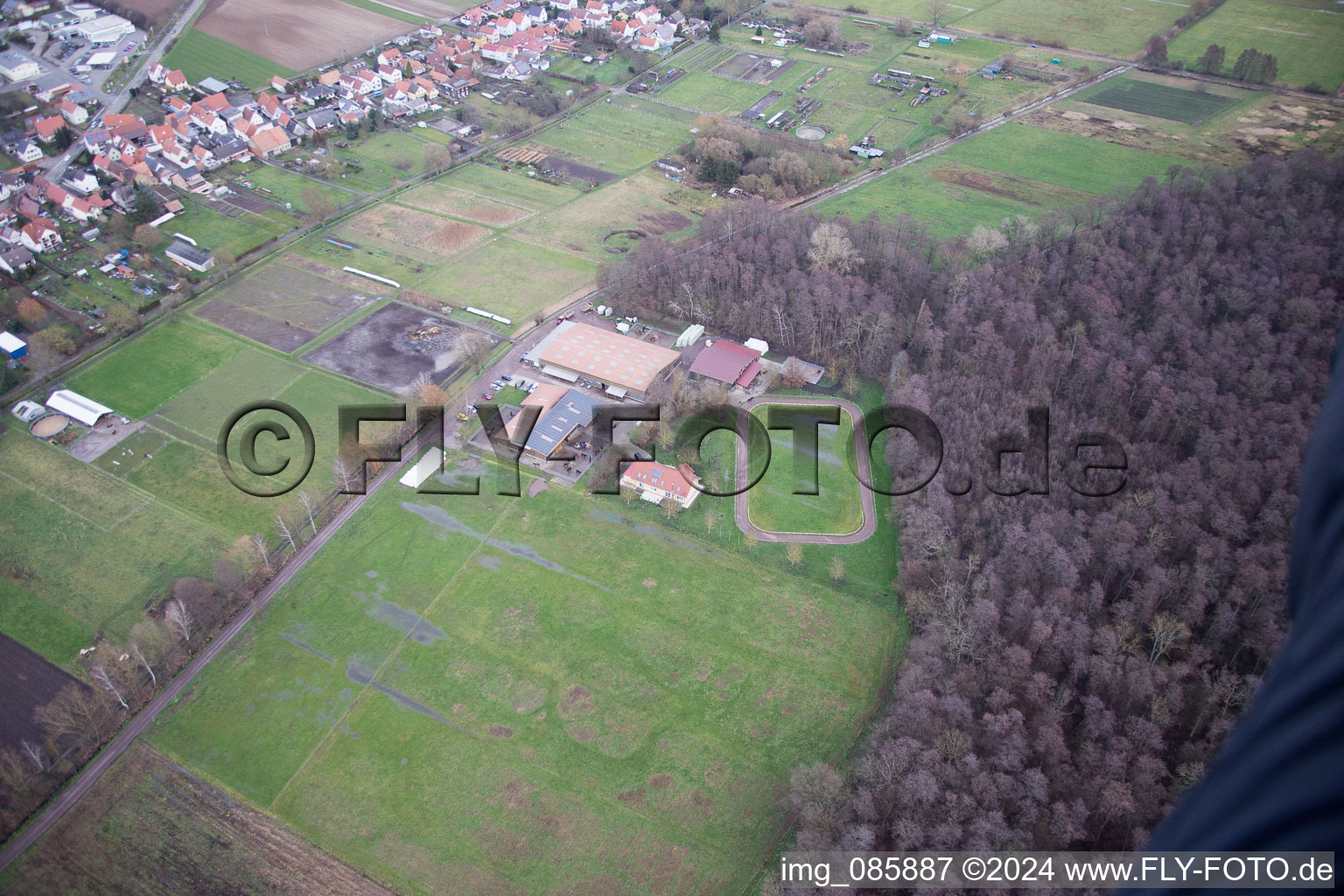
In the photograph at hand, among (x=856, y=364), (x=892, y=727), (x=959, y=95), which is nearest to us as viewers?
(x=892, y=727)

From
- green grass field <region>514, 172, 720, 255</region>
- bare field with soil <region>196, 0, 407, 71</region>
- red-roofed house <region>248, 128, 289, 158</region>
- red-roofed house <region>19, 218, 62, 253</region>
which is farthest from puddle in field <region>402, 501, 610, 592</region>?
bare field with soil <region>196, 0, 407, 71</region>

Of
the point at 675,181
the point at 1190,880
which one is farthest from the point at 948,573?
the point at 675,181

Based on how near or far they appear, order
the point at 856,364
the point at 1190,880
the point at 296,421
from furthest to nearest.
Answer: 1. the point at 856,364
2. the point at 296,421
3. the point at 1190,880

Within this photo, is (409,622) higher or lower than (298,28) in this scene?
lower

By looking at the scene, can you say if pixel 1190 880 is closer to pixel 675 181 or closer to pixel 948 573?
pixel 948 573

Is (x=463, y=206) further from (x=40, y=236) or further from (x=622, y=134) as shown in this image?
(x=40, y=236)

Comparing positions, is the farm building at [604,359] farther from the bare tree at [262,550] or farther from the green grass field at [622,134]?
the green grass field at [622,134]

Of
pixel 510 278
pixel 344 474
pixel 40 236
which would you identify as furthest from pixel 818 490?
pixel 40 236
